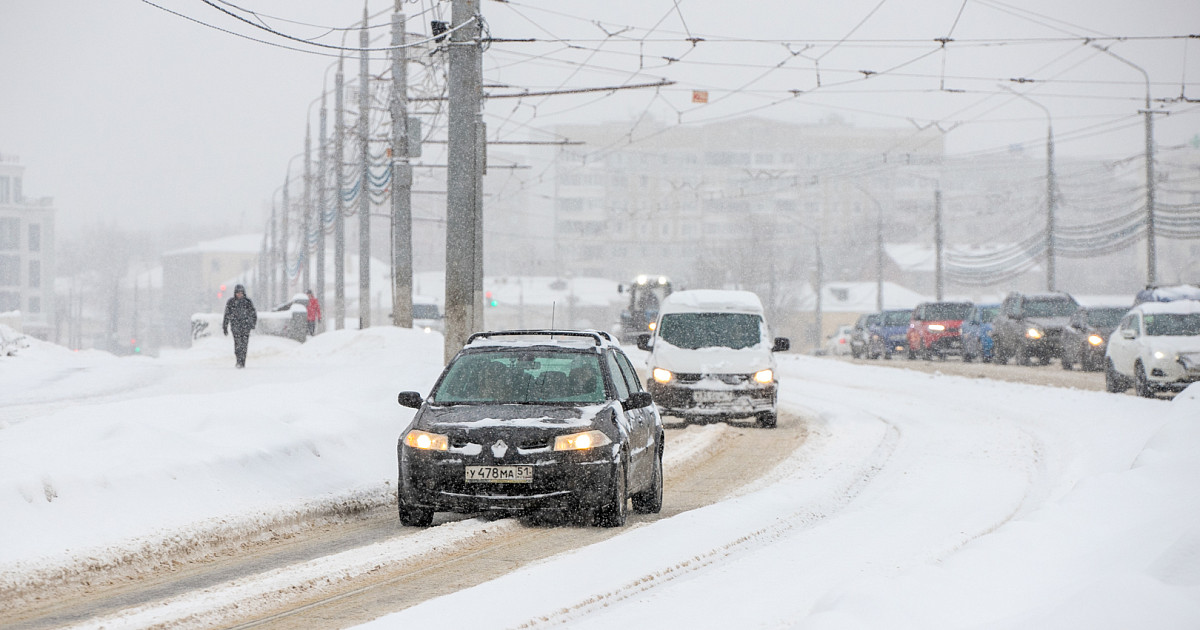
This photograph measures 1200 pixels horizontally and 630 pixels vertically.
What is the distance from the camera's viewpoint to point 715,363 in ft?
60.6

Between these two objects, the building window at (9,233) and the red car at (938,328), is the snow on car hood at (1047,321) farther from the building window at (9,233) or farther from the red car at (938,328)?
the building window at (9,233)

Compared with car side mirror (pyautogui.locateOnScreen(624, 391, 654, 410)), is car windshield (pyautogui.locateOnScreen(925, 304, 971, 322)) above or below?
above

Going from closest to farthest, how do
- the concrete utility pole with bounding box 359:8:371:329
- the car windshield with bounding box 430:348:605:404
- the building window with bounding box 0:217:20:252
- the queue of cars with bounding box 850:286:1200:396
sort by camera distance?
1. the car windshield with bounding box 430:348:605:404
2. the queue of cars with bounding box 850:286:1200:396
3. the concrete utility pole with bounding box 359:8:371:329
4. the building window with bounding box 0:217:20:252

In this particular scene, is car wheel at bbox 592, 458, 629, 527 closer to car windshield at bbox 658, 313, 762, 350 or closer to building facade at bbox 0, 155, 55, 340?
car windshield at bbox 658, 313, 762, 350

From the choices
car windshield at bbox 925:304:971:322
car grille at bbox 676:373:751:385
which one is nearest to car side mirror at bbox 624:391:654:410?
car grille at bbox 676:373:751:385

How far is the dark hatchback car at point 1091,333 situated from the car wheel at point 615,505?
992 inches

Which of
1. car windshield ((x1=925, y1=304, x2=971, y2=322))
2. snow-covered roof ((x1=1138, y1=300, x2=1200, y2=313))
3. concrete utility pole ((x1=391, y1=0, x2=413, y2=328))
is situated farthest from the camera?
car windshield ((x1=925, y1=304, x2=971, y2=322))

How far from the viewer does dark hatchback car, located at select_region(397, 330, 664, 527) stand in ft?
29.4

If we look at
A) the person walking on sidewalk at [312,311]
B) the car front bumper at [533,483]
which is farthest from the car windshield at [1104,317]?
the car front bumper at [533,483]

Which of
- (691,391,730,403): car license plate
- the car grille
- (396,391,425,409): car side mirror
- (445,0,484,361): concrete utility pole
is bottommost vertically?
(691,391,730,403): car license plate

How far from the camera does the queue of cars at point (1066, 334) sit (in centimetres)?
2253

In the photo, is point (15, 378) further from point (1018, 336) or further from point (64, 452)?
point (1018, 336)

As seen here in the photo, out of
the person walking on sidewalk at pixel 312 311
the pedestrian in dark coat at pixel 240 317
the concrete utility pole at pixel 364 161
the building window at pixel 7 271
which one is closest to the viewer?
the pedestrian in dark coat at pixel 240 317

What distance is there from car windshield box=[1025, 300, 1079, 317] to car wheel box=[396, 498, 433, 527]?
96.7ft
